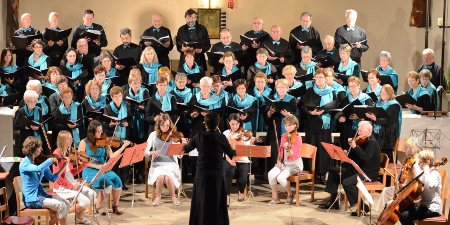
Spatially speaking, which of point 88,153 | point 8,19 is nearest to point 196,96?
point 88,153

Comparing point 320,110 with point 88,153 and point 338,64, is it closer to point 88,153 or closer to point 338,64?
point 338,64

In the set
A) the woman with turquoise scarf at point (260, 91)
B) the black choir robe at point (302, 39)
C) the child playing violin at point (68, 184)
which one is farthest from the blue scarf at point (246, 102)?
the child playing violin at point (68, 184)

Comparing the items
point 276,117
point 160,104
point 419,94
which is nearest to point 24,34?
point 160,104

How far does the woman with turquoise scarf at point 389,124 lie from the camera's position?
33.0 feet

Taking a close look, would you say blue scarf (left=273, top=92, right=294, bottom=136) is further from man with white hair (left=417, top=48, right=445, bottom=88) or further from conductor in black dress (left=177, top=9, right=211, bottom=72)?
man with white hair (left=417, top=48, right=445, bottom=88)

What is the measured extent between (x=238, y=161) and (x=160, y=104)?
1.25 metres

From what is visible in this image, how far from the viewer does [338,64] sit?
11.4 m

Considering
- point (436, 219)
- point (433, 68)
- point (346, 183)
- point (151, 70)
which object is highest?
point (433, 68)

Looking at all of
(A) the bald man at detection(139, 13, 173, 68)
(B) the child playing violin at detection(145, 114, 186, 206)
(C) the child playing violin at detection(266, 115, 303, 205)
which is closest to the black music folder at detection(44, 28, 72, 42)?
(A) the bald man at detection(139, 13, 173, 68)

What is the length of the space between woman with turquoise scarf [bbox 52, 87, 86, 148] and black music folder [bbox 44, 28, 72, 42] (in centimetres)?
160

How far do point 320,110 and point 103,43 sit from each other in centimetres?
356

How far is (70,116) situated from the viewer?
10.1 m

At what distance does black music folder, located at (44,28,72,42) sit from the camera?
11438 millimetres

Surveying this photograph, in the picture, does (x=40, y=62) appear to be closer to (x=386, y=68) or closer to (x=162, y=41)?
(x=162, y=41)
